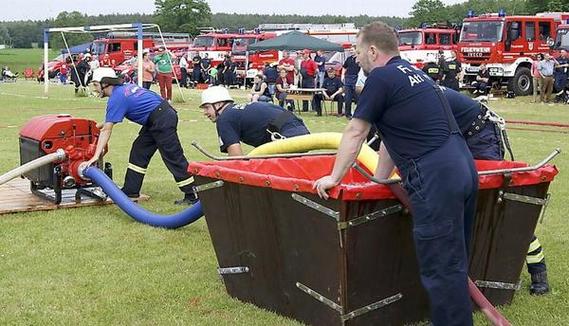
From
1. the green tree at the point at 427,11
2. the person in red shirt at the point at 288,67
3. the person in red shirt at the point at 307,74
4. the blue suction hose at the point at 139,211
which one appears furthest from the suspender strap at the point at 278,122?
the green tree at the point at 427,11

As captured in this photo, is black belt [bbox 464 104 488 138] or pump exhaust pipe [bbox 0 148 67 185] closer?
black belt [bbox 464 104 488 138]

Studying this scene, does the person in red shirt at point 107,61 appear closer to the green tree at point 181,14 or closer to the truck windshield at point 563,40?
the truck windshield at point 563,40

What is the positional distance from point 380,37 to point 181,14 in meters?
94.6

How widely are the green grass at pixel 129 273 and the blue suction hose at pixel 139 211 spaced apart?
9cm

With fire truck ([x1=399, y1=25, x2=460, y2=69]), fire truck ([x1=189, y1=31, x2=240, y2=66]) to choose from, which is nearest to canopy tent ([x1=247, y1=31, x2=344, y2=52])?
fire truck ([x1=399, y1=25, x2=460, y2=69])

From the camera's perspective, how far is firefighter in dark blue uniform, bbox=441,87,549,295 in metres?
5.65

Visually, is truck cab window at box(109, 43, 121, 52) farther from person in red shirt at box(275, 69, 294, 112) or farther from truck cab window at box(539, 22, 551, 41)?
truck cab window at box(539, 22, 551, 41)

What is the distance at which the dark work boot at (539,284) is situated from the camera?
18.8 feet

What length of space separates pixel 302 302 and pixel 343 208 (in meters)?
0.88

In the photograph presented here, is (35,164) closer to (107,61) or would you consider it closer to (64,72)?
(107,61)

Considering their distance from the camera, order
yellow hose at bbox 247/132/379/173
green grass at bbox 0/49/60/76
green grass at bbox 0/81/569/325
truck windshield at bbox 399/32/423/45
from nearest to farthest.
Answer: green grass at bbox 0/81/569/325, yellow hose at bbox 247/132/379/173, truck windshield at bbox 399/32/423/45, green grass at bbox 0/49/60/76

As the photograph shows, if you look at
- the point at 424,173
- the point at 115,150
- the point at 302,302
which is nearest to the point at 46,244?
the point at 302,302

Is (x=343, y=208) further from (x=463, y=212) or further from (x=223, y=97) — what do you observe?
(x=223, y=97)

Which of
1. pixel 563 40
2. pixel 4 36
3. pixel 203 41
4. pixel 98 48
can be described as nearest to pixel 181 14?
pixel 98 48
